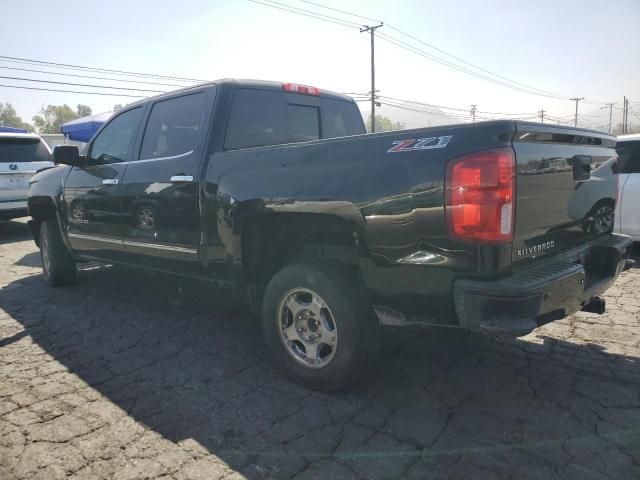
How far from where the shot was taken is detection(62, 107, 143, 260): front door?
13.8ft

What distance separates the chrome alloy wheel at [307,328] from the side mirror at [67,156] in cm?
294

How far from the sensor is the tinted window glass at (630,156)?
5.97 meters

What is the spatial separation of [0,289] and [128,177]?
287 centimetres

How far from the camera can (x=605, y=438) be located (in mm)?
2348

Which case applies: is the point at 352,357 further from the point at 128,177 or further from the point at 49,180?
the point at 49,180

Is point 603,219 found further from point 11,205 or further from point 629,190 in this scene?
point 11,205

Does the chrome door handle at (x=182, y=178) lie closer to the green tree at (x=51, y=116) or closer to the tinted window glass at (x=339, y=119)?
the tinted window glass at (x=339, y=119)

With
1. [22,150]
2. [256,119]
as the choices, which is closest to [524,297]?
[256,119]

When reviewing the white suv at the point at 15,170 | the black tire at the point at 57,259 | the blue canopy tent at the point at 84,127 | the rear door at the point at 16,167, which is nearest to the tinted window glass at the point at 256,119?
the black tire at the point at 57,259

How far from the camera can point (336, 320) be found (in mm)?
2674

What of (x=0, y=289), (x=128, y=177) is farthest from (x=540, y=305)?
(x=0, y=289)

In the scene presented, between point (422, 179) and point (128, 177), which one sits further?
point (128, 177)

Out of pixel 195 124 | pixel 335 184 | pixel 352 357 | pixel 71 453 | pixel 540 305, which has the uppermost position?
pixel 195 124

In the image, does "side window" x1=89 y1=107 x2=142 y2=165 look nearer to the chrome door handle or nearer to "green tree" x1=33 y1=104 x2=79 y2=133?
the chrome door handle
